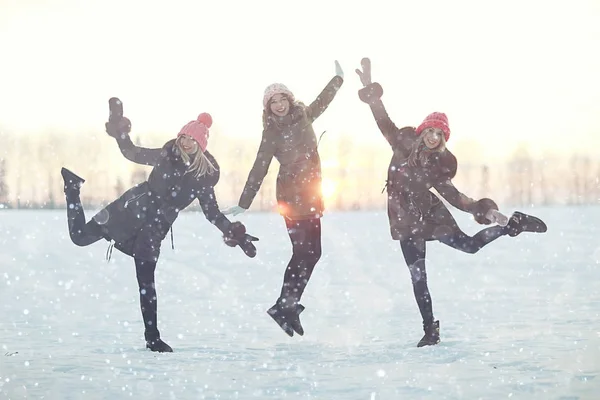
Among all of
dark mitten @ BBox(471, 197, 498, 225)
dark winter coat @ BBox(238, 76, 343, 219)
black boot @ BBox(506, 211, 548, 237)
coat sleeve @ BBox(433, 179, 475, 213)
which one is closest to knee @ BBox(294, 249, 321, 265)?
dark winter coat @ BBox(238, 76, 343, 219)

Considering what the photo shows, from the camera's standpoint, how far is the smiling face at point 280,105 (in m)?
7.20

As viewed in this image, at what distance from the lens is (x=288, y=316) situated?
24.4 feet

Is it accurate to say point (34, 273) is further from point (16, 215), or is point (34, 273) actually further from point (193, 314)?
point (16, 215)

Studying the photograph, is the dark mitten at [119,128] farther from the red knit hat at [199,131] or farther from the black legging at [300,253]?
the black legging at [300,253]

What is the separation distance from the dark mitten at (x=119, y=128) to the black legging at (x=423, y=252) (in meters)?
2.86

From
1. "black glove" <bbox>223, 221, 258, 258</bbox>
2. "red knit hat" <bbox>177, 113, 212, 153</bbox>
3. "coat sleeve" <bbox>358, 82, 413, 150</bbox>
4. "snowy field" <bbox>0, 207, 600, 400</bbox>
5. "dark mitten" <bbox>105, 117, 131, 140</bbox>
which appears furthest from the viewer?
"dark mitten" <bbox>105, 117, 131, 140</bbox>

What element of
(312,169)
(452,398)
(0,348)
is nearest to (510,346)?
(452,398)

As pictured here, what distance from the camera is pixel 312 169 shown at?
7.30 meters

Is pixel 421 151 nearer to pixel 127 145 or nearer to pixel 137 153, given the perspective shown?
pixel 137 153

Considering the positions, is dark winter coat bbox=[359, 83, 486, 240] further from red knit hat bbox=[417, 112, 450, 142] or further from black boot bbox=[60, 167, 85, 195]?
black boot bbox=[60, 167, 85, 195]

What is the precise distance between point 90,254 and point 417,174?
844 centimetres

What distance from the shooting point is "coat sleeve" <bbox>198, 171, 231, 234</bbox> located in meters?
7.14

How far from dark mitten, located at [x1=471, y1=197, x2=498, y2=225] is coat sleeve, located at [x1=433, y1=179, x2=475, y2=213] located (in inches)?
1.8

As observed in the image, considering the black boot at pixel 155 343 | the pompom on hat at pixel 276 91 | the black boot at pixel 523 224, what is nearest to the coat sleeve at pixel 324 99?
the pompom on hat at pixel 276 91
